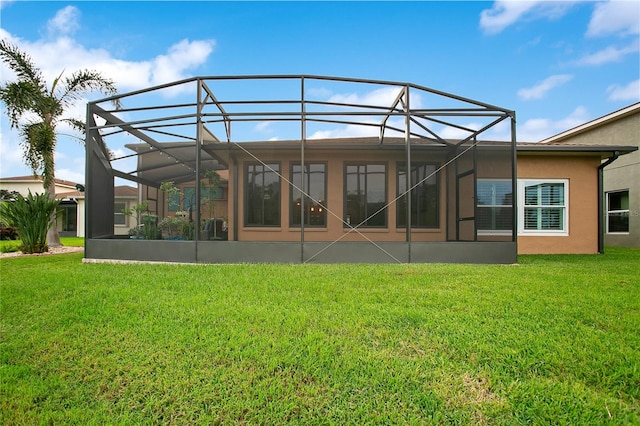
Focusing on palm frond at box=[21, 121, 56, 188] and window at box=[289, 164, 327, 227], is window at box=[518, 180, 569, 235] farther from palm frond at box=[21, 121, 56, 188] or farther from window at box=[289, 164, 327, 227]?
palm frond at box=[21, 121, 56, 188]

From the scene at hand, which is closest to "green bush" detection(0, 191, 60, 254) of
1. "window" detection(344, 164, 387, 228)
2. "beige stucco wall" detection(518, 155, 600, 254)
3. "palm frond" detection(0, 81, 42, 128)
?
"palm frond" detection(0, 81, 42, 128)

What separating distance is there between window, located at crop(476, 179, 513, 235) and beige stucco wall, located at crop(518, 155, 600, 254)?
2380mm

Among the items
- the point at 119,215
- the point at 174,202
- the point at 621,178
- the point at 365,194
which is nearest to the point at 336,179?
the point at 365,194

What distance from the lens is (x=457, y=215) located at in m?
8.66

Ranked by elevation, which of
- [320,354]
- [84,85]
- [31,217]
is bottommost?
[320,354]

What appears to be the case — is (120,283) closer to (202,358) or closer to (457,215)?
(202,358)

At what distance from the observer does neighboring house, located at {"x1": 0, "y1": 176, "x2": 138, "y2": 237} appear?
9.38 metres

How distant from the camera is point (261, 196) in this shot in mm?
8242

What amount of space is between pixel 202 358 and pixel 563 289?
4488 mm

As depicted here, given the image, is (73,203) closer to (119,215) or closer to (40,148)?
(40,148)

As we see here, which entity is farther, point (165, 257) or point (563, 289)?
point (165, 257)

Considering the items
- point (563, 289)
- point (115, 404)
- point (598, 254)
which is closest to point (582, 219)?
point (598, 254)

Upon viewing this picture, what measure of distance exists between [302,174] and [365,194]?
10.3 ft

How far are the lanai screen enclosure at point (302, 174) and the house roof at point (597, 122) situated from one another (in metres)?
6.81
